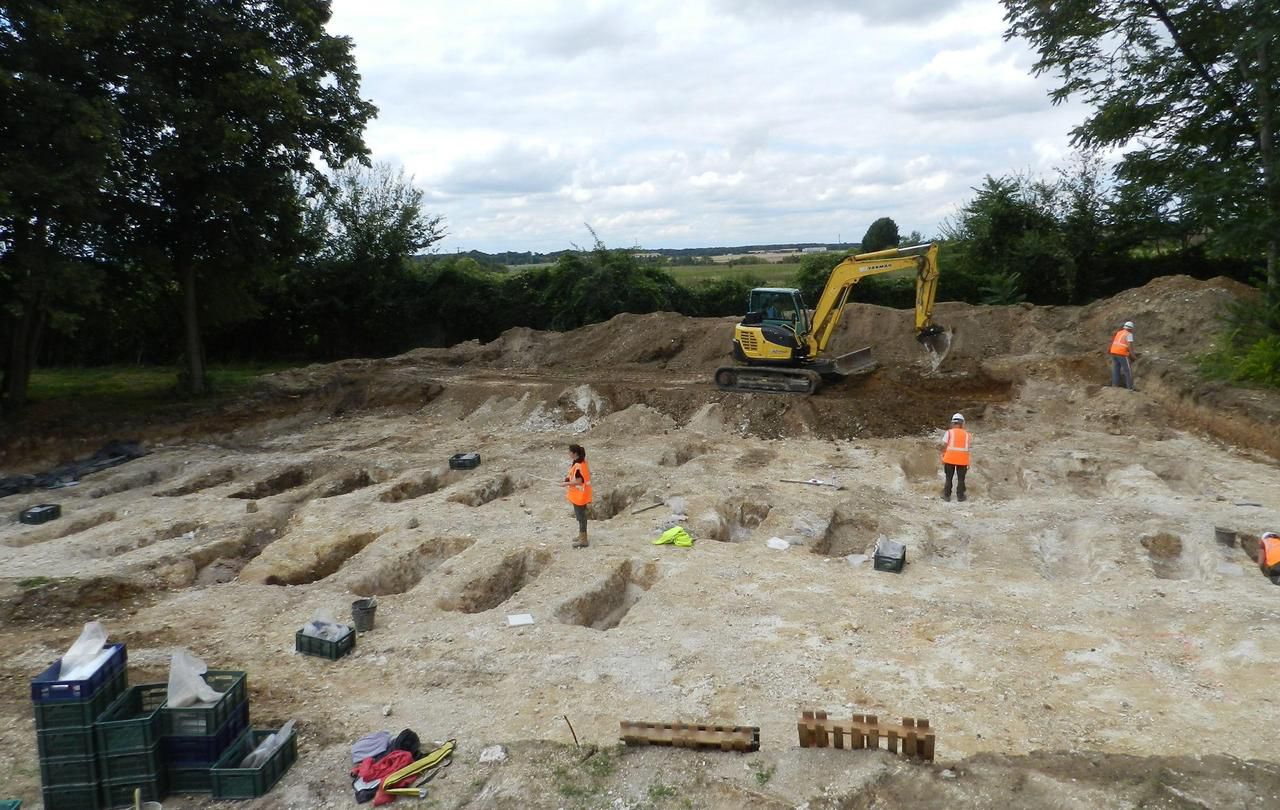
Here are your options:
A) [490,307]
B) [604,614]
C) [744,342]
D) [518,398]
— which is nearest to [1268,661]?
[604,614]

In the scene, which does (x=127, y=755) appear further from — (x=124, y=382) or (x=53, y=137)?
(x=124, y=382)

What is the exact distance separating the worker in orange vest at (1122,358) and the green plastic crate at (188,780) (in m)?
18.0

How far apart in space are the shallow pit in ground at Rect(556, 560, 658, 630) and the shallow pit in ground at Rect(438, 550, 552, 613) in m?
0.93

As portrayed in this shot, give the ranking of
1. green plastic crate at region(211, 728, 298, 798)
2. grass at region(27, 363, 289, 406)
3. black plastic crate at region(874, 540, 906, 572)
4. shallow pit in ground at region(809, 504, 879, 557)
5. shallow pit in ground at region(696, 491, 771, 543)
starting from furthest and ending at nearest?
grass at region(27, 363, 289, 406) → shallow pit in ground at region(696, 491, 771, 543) → shallow pit in ground at region(809, 504, 879, 557) → black plastic crate at region(874, 540, 906, 572) → green plastic crate at region(211, 728, 298, 798)

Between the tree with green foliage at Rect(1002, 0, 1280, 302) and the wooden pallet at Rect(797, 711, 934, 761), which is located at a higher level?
the tree with green foliage at Rect(1002, 0, 1280, 302)

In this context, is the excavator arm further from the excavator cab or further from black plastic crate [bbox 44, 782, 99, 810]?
black plastic crate [bbox 44, 782, 99, 810]

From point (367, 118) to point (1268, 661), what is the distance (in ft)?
66.0

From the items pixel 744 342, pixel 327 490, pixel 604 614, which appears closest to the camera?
pixel 604 614

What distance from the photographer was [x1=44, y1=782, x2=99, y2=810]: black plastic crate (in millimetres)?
5645

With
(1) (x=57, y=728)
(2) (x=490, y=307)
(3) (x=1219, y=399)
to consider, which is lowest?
(1) (x=57, y=728)

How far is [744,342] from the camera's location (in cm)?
1895

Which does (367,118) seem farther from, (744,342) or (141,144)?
(744,342)

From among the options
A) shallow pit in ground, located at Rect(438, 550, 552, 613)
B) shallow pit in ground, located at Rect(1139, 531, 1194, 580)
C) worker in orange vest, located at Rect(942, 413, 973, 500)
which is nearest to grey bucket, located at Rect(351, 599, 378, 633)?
shallow pit in ground, located at Rect(438, 550, 552, 613)

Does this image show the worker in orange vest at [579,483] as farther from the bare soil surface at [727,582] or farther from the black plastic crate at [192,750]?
the black plastic crate at [192,750]
